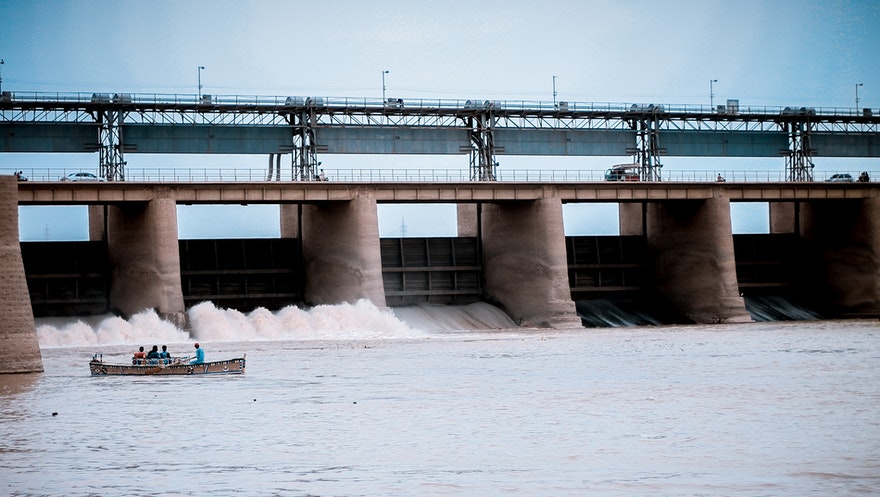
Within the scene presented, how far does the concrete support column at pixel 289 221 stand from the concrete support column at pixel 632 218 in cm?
2242

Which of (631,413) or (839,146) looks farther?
(839,146)

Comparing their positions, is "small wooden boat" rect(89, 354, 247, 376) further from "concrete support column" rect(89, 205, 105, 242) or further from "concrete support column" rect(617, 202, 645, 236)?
"concrete support column" rect(617, 202, 645, 236)

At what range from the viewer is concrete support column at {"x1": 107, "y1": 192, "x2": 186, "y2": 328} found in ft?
198

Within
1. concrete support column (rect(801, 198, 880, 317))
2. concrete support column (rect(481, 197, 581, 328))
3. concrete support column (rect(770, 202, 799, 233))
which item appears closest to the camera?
concrete support column (rect(481, 197, 581, 328))

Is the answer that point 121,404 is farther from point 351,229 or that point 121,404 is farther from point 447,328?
point 447,328

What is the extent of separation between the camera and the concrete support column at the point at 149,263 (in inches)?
2377

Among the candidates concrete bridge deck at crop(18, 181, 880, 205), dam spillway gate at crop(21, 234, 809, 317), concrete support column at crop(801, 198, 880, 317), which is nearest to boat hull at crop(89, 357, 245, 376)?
concrete bridge deck at crop(18, 181, 880, 205)

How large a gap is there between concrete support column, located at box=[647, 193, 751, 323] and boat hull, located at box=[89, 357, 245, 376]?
3864 centimetres

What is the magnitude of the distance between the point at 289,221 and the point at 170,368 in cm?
3183

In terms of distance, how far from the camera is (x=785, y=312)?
7944cm

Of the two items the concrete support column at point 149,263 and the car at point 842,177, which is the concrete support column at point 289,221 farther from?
the car at point 842,177

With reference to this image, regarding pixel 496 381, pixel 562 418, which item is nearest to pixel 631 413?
pixel 562 418

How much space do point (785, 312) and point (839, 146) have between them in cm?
1394

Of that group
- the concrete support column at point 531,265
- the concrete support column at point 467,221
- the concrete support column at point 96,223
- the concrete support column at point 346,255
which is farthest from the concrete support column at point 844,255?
the concrete support column at point 96,223
